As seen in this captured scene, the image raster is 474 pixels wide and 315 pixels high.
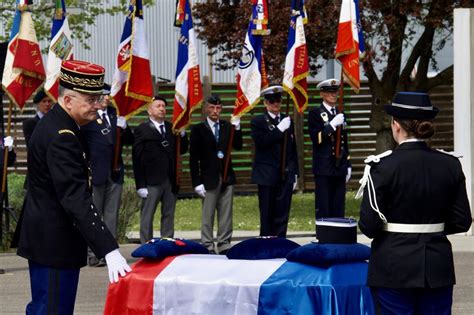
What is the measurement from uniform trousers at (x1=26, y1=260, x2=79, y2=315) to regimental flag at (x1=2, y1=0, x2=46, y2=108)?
6.57 metres

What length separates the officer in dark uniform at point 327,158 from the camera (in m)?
14.8

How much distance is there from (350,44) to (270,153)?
5.14ft

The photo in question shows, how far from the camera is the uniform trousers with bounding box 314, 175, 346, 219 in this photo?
48.8 ft

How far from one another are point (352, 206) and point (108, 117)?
8.57m

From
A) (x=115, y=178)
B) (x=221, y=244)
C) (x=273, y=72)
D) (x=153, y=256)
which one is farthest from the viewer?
Result: (x=273, y=72)

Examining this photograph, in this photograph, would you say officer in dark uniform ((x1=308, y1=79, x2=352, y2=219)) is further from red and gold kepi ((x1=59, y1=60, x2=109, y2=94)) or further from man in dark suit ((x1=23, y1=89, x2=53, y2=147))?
red and gold kepi ((x1=59, y1=60, x2=109, y2=94))

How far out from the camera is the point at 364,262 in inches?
306

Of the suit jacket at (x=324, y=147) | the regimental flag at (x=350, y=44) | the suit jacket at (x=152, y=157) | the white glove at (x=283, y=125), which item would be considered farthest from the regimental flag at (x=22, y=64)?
the regimental flag at (x=350, y=44)

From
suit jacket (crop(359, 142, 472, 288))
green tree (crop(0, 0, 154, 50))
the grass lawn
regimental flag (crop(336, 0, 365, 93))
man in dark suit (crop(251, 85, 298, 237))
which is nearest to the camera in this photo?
suit jacket (crop(359, 142, 472, 288))

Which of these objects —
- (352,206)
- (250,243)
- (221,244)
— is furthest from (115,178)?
(352,206)

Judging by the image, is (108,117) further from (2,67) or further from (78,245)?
(78,245)

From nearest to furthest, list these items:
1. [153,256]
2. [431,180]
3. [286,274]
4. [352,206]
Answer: [431,180] → [286,274] → [153,256] → [352,206]

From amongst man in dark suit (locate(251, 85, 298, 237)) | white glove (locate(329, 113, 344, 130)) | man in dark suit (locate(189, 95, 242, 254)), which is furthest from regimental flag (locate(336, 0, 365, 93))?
man in dark suit (locate(189, 95, 242, 254))

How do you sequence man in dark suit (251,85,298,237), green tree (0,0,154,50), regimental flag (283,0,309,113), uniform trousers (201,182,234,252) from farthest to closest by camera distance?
green tree (0,0,154,50), regimental flag (283,0,309,113), man in dark suit (251,85,298,237), uniform trousers (201,182,234,252)
